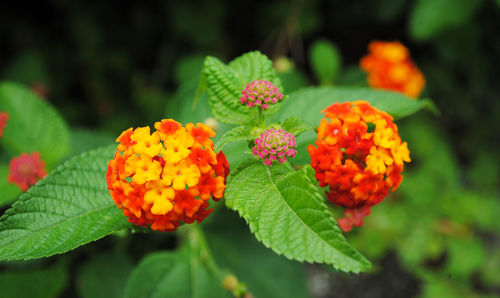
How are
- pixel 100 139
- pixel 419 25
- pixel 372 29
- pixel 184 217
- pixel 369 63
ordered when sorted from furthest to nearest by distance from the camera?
1. pixel 372 29
2. pixel 369 63
3. pixel 419 25
4. pixel 100 139
5. pixel 184 217

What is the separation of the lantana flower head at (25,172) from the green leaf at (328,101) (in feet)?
3.05

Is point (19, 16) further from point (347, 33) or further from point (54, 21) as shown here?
point (347, 33)

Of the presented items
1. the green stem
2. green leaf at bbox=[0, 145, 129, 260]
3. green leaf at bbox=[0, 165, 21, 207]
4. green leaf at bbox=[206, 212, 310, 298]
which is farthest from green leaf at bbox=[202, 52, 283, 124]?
green leaf at bbox=[206, 212, 310, 298]

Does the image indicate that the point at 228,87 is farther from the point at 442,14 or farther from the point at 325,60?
the point at 442,14

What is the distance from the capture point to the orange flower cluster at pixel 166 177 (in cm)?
108

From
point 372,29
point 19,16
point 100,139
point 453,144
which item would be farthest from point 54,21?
point 453,144

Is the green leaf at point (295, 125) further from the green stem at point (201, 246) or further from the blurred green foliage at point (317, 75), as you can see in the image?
the blurred green foliage at point (317, 75)

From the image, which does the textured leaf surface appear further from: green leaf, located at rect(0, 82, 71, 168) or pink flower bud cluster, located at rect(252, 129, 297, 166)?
green leaf, located at rect(0, 82, 71, 168)

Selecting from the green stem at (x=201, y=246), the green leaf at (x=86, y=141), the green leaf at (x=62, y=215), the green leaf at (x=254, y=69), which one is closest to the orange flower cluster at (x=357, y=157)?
the green leaf at (x=254, y=69)

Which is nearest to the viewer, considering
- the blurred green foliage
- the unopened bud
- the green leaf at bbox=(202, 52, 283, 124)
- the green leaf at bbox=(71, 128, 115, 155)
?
the green leaf at bbox=(202, 52, 283, 124)

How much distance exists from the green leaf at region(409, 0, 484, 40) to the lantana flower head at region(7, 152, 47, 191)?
6.58 ft

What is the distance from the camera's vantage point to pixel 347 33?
3.41 m

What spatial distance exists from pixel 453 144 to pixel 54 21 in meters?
3.12

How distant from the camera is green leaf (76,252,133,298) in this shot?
1.95 metres
